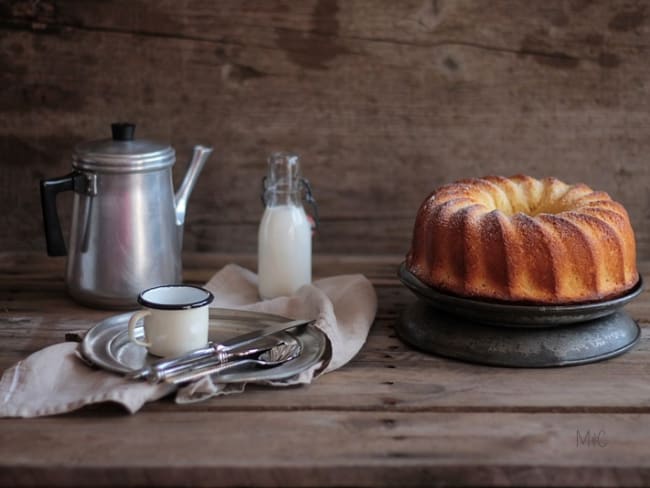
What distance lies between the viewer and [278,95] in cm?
168

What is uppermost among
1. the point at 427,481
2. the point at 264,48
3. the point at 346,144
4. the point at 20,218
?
the point at 264,48

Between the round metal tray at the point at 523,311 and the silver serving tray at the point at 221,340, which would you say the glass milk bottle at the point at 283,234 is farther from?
the round metal tray at the point at 523,311

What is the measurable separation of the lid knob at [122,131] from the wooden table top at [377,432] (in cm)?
33

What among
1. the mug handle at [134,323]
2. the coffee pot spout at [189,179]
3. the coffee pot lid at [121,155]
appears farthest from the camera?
the coffee pot spout at [189,179]

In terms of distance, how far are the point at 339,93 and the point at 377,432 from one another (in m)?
0.85

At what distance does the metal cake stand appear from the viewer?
116cm

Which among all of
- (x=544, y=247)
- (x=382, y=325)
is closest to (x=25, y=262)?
(x=382, y=325)

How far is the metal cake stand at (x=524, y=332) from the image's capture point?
1159 mm

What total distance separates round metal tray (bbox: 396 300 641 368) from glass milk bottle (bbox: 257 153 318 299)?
0.26 meters

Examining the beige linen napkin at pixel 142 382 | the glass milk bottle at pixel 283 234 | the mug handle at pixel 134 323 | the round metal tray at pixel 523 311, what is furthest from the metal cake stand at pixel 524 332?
the mug handle at pixel 134 323

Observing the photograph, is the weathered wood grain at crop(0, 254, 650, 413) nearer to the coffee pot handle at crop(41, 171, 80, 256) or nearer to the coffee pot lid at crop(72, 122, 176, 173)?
the coffee pot handle at crop(41, 171, 80, 256)

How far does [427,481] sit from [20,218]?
3.63 ft

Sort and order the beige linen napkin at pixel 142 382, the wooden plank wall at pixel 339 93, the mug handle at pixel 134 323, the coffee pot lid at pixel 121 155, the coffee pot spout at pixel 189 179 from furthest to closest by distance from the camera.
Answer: the wooden plank wall at pixel 339 93
the coffee pot spout at pixel 189 179
the coffee pot lid at pixel 121 155
the mug handle at pixel 134 323
the beige linen napkin at pixel 142 382

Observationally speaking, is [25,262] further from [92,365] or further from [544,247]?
[544,247]
